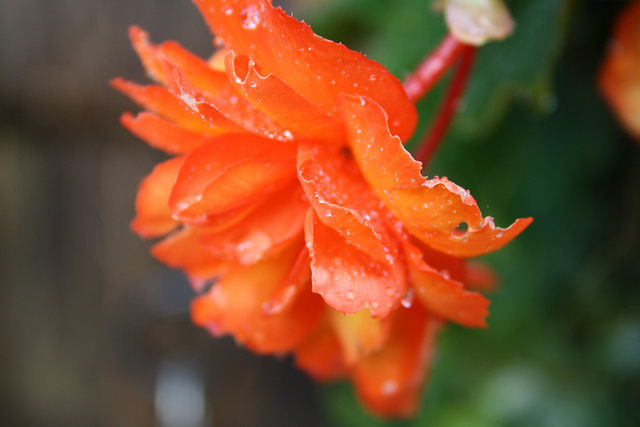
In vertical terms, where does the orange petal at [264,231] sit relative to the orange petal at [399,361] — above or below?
above

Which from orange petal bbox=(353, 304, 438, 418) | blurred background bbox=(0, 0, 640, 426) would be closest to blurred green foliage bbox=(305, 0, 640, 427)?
blurred background bbox=(0, 0, 640, 426)

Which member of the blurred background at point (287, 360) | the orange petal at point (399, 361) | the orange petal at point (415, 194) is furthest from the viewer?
the blurred background at point (287, 360)

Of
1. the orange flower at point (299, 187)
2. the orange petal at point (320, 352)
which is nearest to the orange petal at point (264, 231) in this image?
the orange flower at point (299, 187)

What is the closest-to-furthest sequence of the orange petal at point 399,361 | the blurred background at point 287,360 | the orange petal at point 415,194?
1. the orange petal at point 415,194
2. the orange petal at point 399,361
3. the blurred background at point 287,360

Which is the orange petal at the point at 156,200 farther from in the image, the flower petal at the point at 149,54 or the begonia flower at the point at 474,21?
the begonia flower at the point at 474,21

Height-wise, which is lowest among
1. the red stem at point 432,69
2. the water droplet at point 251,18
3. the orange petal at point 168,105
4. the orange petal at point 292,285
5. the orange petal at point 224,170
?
the orange petal at point 292,285

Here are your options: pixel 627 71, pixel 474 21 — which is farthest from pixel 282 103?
pixel 627 71

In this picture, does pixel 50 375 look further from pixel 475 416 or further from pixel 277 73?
pixel 277 73
